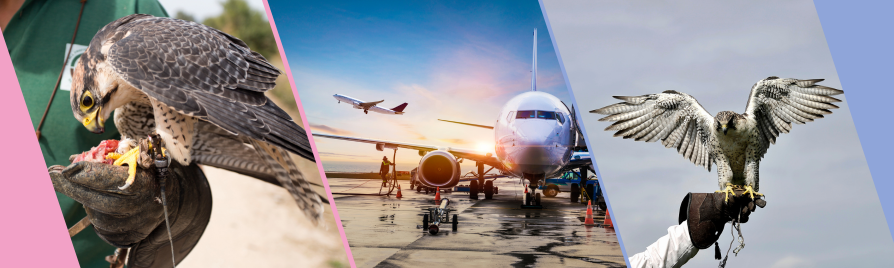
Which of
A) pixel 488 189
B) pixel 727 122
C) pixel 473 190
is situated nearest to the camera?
pixel 727 122

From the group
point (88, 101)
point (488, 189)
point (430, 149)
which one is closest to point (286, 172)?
point (88, 101)

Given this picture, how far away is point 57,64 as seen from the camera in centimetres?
114

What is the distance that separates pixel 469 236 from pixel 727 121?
6.89 ft

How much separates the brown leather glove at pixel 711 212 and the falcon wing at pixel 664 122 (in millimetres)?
217

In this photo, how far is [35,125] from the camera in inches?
43.3

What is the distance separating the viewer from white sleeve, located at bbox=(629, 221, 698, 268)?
4.41 feet

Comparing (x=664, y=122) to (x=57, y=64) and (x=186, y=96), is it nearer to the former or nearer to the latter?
(x=186, y=96)

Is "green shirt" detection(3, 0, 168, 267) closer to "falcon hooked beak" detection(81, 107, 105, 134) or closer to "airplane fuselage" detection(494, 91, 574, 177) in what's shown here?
"falcon hooked beak" detection(81, 107, 105, 134)

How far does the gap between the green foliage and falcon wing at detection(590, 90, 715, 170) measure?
125 cm

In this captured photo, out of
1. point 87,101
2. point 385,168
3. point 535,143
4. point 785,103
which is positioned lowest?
point 87,101

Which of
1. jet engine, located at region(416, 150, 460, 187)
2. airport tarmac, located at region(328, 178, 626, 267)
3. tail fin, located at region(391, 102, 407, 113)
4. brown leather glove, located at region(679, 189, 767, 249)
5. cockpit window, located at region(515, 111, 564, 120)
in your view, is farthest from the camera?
jet engine, located at region(416, 150, 460, 187)

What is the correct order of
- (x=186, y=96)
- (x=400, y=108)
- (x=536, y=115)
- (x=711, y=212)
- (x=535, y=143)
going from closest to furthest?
(x=186, y=96)
(x=711, y=212)
(x=400, y=108)
(x=535, y=143)
(x=536, y=115)

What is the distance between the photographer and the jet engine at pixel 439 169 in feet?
11.2

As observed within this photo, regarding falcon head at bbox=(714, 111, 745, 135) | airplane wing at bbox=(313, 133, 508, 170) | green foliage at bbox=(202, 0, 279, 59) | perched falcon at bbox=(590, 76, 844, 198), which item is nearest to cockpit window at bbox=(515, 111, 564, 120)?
airplane wing at bbox=(313, 133, 508, 170)
